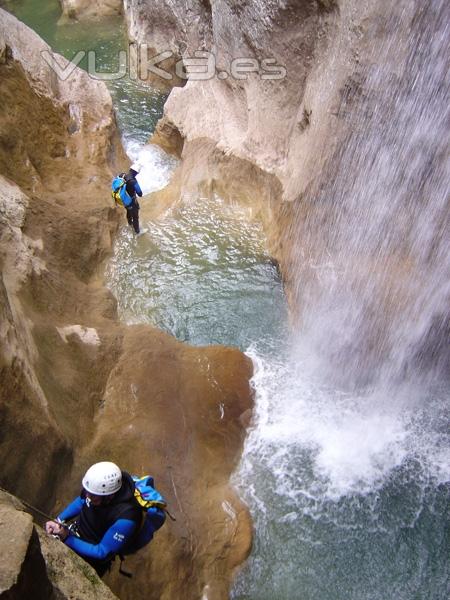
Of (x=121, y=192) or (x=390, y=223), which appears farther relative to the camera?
(x=121, y=192)

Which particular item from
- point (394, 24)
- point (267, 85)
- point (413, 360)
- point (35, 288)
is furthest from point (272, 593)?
point (267, 85)

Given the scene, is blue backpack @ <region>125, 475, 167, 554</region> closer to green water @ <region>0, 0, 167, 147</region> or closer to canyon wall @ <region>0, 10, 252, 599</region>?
canyon wall @ <region>0, 10, 252, 599</region>

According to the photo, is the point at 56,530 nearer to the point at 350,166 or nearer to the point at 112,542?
the point at 112,542

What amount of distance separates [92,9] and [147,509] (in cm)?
2068

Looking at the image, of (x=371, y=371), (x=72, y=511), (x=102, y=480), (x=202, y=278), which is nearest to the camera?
(x=102, y=480)

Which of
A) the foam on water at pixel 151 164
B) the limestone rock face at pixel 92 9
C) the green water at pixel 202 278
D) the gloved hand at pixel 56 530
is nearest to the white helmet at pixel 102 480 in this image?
the gloved hand at pixel 56 530

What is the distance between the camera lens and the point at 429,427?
274 inches

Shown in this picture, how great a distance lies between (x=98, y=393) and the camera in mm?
6699

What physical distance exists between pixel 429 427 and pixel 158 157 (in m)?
8.99

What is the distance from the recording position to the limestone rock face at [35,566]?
123 inches

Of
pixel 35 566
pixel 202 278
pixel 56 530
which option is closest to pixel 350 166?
pixel 202 278

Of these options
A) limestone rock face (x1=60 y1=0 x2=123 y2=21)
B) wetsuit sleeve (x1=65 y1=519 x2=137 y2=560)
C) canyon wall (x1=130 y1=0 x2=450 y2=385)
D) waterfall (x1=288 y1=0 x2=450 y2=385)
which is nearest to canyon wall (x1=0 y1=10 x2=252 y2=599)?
wetsuit sleeve (x1=65 y1=519 x2=137 y2=560)

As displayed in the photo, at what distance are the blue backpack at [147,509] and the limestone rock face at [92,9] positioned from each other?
66.3 feet

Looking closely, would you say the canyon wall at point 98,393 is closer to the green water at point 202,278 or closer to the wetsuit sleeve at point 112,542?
the green water at point 202,278
